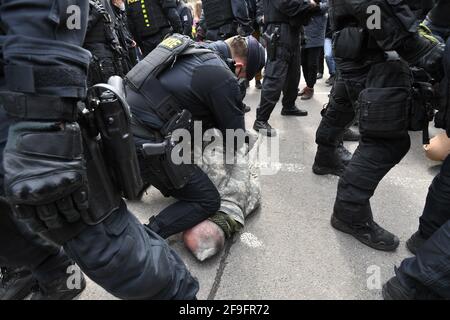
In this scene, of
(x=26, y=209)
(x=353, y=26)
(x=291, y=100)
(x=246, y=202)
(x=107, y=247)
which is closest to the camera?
(x=26, y=209)

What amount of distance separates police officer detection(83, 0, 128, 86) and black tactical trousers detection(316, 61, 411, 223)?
6.07ft

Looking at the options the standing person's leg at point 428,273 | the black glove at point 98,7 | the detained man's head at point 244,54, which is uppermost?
the black glove at point 98,7

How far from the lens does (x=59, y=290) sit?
1.55 m

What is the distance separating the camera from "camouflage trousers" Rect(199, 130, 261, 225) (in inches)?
80.7

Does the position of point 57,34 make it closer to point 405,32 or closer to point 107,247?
point 107,247

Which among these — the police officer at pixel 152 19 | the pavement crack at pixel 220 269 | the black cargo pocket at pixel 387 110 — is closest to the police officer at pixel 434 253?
the black cargo pocket at pixel 387 110

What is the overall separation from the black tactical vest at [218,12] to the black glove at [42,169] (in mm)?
3490

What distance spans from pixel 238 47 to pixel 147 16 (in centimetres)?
209

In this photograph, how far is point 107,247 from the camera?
104 cm

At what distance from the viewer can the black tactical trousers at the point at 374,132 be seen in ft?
5.12

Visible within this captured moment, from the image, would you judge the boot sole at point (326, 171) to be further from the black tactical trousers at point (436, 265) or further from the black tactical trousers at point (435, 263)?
the black tactical trousers at point (436, 265)

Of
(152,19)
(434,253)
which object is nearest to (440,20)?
(434,253)

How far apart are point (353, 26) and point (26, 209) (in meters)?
1.63
